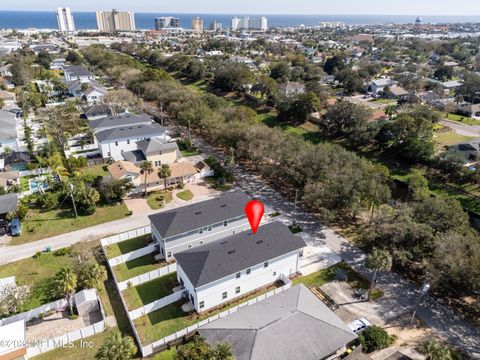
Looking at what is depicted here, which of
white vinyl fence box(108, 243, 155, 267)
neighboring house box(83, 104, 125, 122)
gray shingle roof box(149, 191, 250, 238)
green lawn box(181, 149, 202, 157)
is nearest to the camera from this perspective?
white vinyl fence box(108, 243, 155, 267)

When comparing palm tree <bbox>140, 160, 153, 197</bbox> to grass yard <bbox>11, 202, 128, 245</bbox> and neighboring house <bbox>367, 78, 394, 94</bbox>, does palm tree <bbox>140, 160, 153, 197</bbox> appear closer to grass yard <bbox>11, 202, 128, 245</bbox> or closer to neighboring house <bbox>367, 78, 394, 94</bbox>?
grass yard <bbox>11, 202, 128, 245</bbox>

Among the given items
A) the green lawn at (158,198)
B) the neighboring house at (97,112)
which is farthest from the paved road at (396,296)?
the neighboring house at (97,112)

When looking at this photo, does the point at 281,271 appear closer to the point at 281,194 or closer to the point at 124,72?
the point at 281,194

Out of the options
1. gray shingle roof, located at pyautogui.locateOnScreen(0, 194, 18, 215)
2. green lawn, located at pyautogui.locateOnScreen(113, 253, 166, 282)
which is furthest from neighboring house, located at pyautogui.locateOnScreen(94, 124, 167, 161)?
green lawn, located at pyautogui.locateOnScreen(113, 253, 166, 282)

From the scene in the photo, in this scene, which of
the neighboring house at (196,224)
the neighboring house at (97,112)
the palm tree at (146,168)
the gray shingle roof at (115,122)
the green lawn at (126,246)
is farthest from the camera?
the neighboring house at (97,112)

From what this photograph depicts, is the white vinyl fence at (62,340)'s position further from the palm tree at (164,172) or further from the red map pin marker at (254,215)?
the palm tree at (164,172)

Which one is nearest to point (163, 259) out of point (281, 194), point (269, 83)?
point (281, 194)

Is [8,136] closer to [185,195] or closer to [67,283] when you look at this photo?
[185,195]
